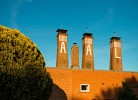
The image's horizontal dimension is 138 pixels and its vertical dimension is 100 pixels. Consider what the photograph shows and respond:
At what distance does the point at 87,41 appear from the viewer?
34656 millimetres

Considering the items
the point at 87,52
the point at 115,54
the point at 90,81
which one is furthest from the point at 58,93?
the point at 115,54

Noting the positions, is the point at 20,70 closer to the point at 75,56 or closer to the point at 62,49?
the point at 75,56

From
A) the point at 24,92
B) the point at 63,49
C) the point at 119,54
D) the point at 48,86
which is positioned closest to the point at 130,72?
the point at 119,54

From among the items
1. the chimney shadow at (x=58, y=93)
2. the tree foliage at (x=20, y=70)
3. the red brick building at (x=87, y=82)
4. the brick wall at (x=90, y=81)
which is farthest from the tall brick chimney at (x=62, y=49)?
the tree foliage at (x=20, y=70)

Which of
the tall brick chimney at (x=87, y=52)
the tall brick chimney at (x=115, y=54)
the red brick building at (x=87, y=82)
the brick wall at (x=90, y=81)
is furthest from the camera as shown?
the tall brick chimney at (x=115, y=54)

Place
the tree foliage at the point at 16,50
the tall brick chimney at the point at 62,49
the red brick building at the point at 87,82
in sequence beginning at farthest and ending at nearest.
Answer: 1. the tall brick chimney at the point at 62,49
2. the red brick building at the point at 87,82
3. the tree foliage at the point at 16,50

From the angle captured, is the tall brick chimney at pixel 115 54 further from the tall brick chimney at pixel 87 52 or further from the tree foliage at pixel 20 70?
the tree foliage at pixel 20 70

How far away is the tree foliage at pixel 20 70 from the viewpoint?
12781 mm

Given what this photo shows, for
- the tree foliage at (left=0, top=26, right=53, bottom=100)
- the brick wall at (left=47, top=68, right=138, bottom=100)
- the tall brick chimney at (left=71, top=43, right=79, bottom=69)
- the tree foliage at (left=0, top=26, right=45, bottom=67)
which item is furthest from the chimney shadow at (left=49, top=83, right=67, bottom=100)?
the tree foliage at (left=0, top=26, right=45, bottom=67)

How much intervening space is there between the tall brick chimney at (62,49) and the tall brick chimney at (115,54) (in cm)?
764

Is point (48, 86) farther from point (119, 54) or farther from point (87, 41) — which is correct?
point (119, 54)

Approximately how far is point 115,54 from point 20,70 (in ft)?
81.3

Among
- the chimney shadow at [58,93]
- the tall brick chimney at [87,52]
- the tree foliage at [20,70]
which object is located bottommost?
the chimney shadow at [58,93]

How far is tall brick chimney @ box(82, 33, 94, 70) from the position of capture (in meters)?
33.9
